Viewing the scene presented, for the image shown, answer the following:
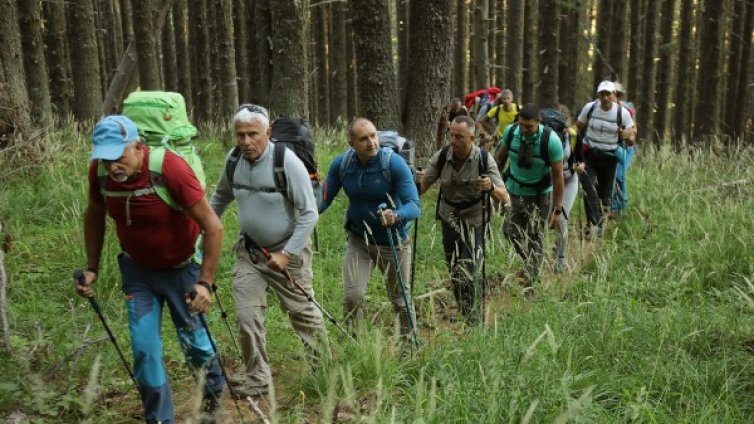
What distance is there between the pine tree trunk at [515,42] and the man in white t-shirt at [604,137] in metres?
8.64

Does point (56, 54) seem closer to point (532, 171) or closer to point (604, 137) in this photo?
point (604, 137)

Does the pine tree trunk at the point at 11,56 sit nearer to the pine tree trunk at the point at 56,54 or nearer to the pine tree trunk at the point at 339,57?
the pine tree trunk at the point at 56,54

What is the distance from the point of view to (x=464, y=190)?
575 cm

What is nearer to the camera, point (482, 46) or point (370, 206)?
point (370, 206)

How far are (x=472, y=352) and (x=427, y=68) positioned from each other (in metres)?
6.10

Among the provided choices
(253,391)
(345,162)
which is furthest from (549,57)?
(253,391)

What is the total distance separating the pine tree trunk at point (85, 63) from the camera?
12938 mm

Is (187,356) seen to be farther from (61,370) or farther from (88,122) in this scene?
(88,122)

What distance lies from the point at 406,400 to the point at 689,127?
78.0 feet

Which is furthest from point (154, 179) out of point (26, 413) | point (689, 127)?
point (689, 127)

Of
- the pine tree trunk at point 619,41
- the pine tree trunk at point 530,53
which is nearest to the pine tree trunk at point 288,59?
the pine tree trunk at point 530,53

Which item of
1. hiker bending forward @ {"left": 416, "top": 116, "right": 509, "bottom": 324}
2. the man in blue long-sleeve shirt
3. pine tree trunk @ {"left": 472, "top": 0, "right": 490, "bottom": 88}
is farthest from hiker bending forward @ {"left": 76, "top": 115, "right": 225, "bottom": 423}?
pine tree trunk @ {"left": 472, "top": 0, "right": 490, "bottom": 88}

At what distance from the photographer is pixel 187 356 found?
3961mm

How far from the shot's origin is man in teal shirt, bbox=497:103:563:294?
6.52 metres
